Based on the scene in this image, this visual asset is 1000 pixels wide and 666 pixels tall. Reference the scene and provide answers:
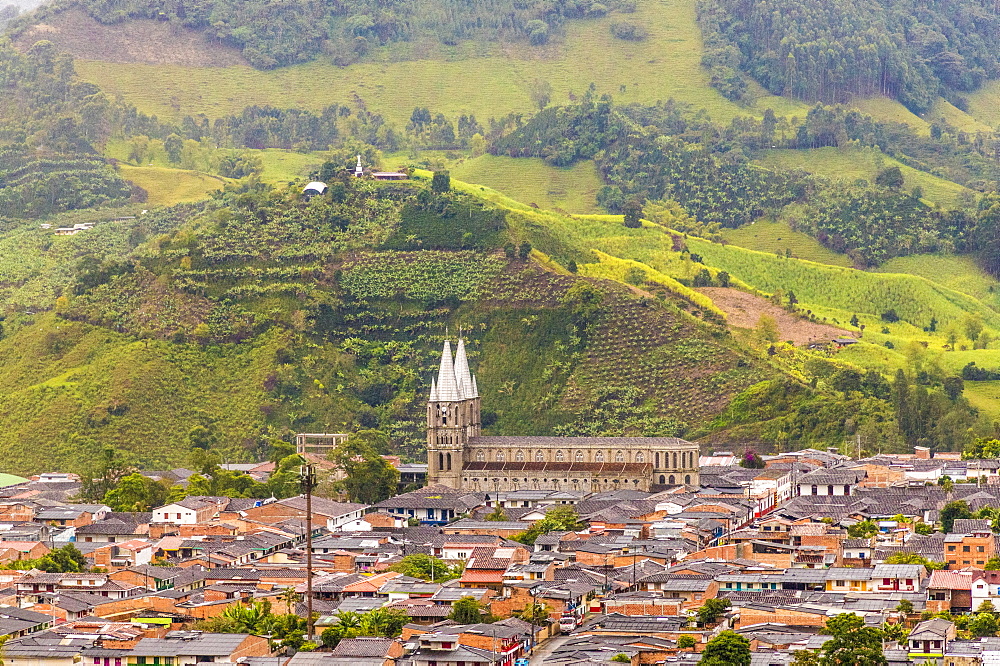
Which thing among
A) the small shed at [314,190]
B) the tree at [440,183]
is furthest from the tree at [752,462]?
the small shed at [314,190]

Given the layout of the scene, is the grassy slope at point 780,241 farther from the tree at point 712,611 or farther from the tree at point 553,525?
the tree at point 712,611

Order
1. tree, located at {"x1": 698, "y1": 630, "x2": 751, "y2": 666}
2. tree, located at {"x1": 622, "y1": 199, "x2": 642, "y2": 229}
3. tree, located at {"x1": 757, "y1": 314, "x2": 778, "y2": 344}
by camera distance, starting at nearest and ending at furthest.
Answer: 1. tree, located at {"x1": 698, "y1": 630, "x2": 751, "y2": 666}
2. tree, located at {"x1": 757, "y1": 314, "x2": 778, "y2": 344}
3. tree, located at {"x1": 622, "y1": 199, "x2": 642, "y2": 229}

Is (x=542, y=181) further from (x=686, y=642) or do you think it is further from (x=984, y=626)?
(x=686, y=642)

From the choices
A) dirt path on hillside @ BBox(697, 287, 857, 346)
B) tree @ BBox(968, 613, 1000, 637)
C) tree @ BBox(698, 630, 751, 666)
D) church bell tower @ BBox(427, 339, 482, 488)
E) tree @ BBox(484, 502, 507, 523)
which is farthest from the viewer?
dirt path on hillside @ BBox(697, 287, 857, 346)

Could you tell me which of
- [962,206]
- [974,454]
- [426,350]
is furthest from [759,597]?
[962,206]

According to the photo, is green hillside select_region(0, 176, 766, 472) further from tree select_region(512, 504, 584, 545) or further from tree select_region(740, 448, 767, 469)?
tree select_region(512, 504, 584, 545)

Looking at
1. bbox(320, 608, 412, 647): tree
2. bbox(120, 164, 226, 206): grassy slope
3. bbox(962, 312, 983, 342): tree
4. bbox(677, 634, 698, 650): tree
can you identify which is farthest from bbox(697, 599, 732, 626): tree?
bbox(120, 164, 226, 206): grassy slope

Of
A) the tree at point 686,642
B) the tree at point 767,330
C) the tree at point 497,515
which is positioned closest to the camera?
the tree at point 686,642
